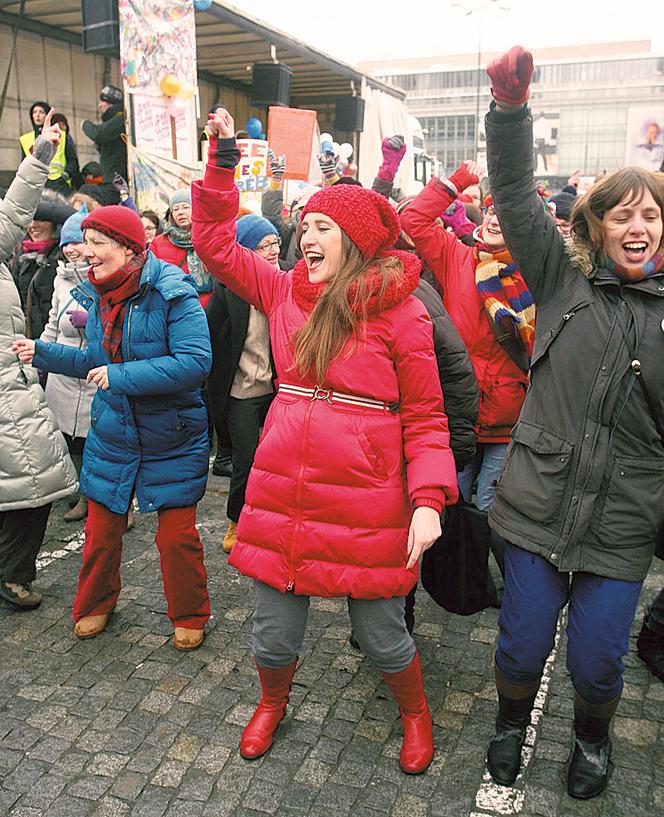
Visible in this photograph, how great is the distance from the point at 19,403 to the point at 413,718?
2263 mm

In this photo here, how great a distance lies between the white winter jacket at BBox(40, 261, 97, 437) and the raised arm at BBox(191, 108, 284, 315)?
2037 mm

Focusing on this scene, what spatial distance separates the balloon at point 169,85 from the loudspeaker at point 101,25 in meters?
0.57

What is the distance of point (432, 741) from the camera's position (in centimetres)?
291

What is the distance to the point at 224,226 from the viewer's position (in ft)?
8.88

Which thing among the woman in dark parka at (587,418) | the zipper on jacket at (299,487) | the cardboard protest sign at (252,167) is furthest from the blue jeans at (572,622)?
the cardboard protest sign at (252,167)

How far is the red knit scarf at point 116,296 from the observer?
3.34 metres

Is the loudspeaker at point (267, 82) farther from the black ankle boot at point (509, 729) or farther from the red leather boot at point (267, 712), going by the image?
the black ankle boot at point (509, 729)

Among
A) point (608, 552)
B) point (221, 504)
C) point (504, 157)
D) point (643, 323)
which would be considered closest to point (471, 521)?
point (608, 552)

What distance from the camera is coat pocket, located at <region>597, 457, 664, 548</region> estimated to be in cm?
247

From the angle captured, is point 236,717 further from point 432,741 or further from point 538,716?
point 538,716

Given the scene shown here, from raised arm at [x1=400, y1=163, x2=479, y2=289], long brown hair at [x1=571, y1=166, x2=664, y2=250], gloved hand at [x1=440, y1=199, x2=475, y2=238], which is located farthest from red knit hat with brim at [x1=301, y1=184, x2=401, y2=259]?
gloved hand at [x1=440, y1=199, x2=475, y2=238]

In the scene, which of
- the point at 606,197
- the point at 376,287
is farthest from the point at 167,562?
the point at 606,197

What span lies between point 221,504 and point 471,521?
277cm

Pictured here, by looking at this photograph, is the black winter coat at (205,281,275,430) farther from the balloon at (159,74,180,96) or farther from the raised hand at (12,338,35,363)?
the balloon at (159,74,180,96)
